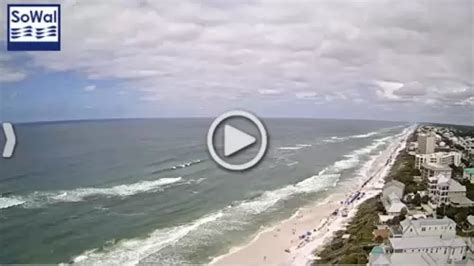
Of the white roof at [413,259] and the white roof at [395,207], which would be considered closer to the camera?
the white roof at [413,259]

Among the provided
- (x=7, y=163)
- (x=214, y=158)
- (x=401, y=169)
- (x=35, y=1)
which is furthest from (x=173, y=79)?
(x=401, y=169)

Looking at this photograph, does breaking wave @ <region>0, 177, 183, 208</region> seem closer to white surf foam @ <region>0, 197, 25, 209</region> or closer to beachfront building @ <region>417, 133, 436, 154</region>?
white surf foam @ <region>0, 197, 25, 209</region>

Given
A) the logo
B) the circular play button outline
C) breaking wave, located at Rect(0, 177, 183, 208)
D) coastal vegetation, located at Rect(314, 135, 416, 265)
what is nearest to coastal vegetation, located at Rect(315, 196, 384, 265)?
coastal vegetation, located at Rect(314, 135, 416, 265)

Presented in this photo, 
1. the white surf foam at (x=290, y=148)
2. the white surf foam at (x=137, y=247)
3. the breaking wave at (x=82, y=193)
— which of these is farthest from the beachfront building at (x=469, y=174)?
the breaking wave at (x=82, y=193)

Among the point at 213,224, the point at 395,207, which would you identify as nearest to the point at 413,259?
the point at 395,207

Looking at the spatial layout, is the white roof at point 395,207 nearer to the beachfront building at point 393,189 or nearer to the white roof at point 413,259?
the beachfront building at point 393,189

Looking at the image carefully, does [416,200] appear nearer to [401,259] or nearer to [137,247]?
[401,259]
